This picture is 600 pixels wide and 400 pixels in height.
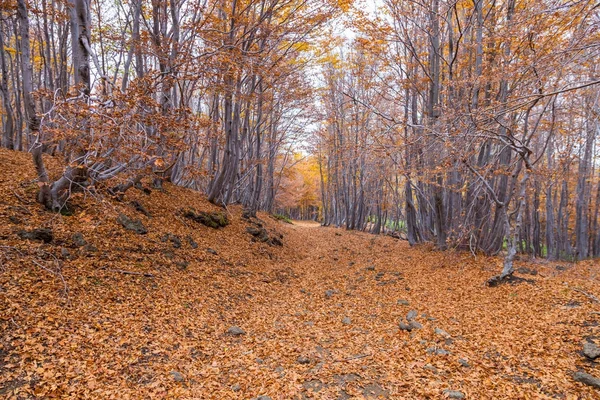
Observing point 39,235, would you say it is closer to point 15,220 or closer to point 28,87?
point 15,220

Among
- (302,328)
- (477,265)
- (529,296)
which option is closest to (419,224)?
(477,265)

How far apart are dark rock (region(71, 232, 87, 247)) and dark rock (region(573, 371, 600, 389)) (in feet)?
21.5

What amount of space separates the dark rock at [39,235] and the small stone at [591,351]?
23.0 feet

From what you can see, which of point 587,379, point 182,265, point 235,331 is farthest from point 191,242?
point 587,379

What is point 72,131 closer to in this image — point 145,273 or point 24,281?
point 24,281

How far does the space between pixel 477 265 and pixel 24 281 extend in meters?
8.74

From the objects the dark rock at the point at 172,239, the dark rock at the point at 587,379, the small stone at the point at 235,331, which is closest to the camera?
the dark rock at the point at 587,379

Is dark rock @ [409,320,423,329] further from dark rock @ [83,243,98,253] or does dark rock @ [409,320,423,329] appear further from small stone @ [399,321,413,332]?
dark rock @ [83,243,98,253]

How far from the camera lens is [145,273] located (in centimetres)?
518

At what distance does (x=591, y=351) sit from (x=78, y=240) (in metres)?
6.94

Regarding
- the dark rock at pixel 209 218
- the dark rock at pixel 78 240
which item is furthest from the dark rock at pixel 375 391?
the dark rock at pixel 209 218

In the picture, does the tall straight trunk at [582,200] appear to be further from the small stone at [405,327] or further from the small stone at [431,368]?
the small stone at [431,368]

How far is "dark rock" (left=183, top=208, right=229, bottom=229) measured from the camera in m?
8.59

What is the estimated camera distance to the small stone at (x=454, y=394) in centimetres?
289
